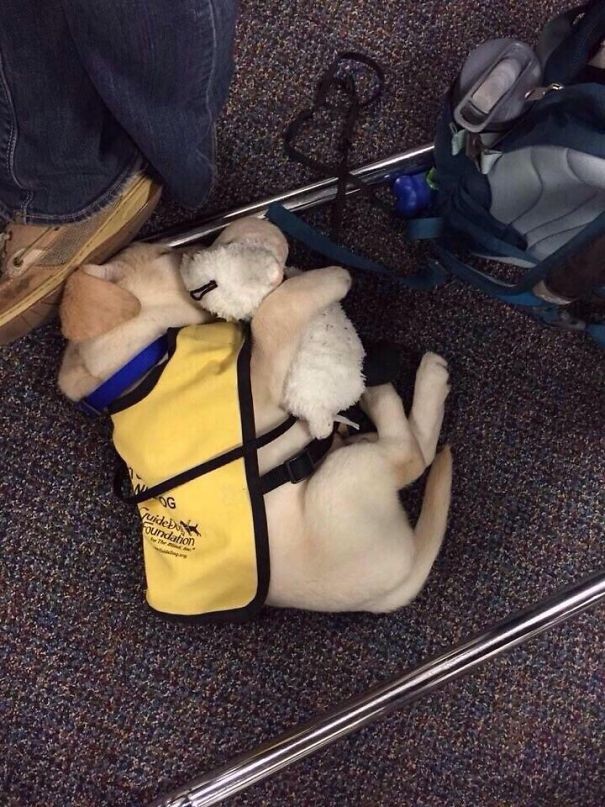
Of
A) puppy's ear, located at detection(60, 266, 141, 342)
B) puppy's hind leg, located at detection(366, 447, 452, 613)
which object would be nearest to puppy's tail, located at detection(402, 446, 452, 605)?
puppy's hind leg, located at detection(366, 447, 452, 613)

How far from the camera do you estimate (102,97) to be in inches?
28.8

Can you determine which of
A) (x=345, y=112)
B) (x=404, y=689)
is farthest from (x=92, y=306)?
(x=404, y=689)

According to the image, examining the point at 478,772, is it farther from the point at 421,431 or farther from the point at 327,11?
the point at 327,11

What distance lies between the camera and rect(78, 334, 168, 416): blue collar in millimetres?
882

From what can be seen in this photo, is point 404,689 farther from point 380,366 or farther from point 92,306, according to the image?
point 92,306


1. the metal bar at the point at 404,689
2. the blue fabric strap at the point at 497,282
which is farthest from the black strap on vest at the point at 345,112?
the metal bar at the point at 404,689

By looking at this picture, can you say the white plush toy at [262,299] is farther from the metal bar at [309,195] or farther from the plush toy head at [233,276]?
the metal bar at [309,195]

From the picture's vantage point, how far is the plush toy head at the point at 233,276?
85 cm

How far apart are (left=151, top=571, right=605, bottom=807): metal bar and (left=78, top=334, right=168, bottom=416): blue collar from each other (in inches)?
19.3

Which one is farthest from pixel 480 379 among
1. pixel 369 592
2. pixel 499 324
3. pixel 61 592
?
pixel 61 592

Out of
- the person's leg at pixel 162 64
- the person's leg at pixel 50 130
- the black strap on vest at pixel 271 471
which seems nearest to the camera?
the person's leg at pixel 162 64

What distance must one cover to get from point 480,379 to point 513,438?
0.31 feet

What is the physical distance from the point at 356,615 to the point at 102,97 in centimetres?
72

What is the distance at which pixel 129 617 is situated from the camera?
41.8 inches
